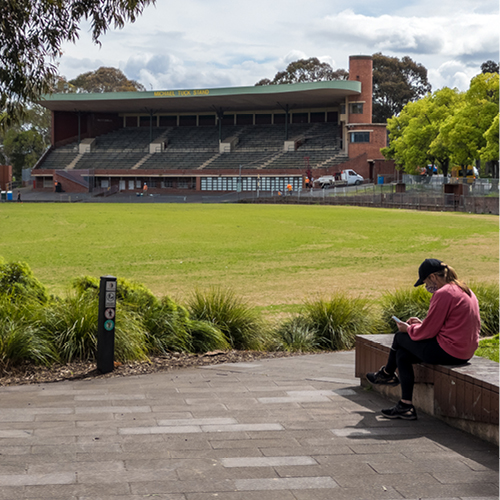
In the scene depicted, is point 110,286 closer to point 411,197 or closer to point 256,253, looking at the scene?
point 256,253

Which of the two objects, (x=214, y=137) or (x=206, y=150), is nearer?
(x=206, y=150)

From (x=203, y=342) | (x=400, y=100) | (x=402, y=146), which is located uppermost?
(x=400, y=100)

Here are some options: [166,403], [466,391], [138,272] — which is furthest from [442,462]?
[138,272]

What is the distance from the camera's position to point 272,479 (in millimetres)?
4387

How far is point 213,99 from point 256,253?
72.0 meters

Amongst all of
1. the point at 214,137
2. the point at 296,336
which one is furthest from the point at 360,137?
the point at 296,336

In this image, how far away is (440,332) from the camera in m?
5.95

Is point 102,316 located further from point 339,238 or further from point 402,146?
point 402,146

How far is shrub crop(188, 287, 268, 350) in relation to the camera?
10.1 metres

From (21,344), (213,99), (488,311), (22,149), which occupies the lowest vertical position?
(488,311)

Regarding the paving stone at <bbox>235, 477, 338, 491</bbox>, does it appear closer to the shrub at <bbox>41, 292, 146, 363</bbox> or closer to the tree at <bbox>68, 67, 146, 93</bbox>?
the shrub at <bbox>41, 292, 146, 363</bbox>

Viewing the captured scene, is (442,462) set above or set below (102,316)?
below

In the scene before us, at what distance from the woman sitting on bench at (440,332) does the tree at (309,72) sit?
11143 cm

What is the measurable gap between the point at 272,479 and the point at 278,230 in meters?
29.5
